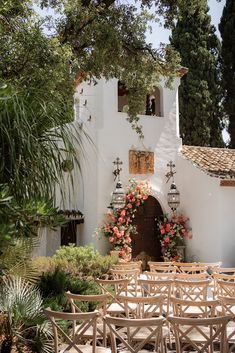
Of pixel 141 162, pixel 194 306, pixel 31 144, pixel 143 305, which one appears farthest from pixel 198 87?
pixel 31 144

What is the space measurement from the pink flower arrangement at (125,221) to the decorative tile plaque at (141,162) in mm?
405

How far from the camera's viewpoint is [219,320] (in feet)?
13.1

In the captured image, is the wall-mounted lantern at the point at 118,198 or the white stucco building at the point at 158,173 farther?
the white stucco building at the point at 158,173

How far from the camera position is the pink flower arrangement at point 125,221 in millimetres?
12570

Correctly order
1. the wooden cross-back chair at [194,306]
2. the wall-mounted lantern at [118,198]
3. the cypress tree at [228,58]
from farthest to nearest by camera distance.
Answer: the cypress tree at [228,58] < the wall-mounted lantern at [118,198] < the wooden cross-back chair at [194,306]

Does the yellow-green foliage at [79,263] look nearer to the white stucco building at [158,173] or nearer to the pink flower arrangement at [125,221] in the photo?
the pink flower arrangement at [125,221]

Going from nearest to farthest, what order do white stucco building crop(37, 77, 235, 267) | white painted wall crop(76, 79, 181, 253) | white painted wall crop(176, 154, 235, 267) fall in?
white painted wall crop(176, 154, 235, 267)
white stucco building crop(37, 77, 235, 267)
white painted wall crop(76, 79, 181, 253)

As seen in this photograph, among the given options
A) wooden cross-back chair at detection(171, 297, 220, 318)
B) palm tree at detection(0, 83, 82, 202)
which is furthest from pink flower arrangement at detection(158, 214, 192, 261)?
palm tree at detection(0, 83, 82, 202)

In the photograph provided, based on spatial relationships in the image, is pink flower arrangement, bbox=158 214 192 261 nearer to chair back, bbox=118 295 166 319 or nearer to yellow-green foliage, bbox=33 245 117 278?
yellow-green foliage, bbox=33 245 117 278

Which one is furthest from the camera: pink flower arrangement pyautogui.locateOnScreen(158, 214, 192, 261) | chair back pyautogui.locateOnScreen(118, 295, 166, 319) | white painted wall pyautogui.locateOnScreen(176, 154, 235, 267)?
pink flower arrangement pyautogui.locateOnScreen(158, 214, 192, 261)

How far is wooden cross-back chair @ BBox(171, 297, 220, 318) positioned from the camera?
4.82m

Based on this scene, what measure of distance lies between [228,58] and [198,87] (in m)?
3.04

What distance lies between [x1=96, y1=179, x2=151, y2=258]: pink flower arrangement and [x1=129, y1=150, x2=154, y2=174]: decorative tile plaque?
1.33 ft

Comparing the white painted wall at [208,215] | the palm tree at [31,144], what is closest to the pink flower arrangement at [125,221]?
the white painted wall at [208,215]
